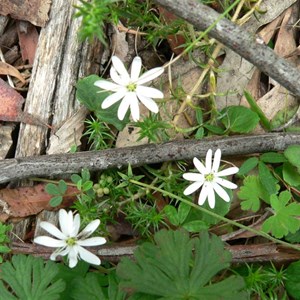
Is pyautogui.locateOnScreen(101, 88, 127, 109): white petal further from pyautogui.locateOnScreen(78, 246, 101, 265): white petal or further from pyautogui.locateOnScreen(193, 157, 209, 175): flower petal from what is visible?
pyautogui.locateOnScreen(78, 246, 101, 265): white petal

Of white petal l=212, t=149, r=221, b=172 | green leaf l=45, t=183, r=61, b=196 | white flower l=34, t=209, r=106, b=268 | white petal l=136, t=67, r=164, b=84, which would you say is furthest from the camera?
green leaf l=45, t=183, r=61, b=196

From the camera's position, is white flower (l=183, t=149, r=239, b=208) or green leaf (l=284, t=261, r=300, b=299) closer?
white flower (l=183, t=149, r=239, b=208)

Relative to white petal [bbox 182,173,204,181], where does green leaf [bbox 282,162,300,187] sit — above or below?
above

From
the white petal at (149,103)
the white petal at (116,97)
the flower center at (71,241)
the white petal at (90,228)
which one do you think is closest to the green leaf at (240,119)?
the white petal at (149,103)

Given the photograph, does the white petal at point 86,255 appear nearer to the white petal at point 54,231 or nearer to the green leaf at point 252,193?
the white petal at point 54,231

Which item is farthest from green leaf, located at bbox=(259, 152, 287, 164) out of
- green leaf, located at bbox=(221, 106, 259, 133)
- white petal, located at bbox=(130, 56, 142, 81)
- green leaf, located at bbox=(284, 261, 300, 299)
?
white petal, located at bbox=(130, 56, 142, 81)

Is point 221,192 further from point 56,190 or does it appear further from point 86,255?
point 56,190
